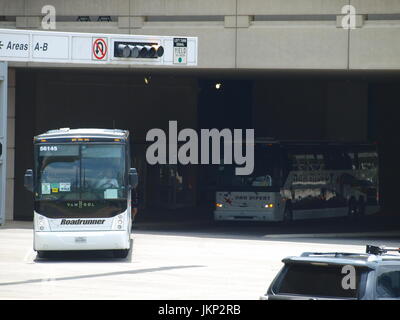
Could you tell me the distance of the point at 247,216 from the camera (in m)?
33.3

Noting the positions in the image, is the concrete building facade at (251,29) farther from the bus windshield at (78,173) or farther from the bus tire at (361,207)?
the bus windshield at (78,173)

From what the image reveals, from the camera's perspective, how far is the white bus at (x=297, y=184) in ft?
110

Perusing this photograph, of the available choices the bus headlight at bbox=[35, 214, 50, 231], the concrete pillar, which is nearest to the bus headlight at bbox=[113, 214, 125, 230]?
the bus headlight at bbox=[35, 214, 50, 231]

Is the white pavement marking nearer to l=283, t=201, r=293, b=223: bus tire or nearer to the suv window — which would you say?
l=283, t=201, r=293, b=223: bus tire

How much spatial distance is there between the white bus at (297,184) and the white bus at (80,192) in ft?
39.8

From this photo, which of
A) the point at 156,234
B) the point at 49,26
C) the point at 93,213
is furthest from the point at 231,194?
the point at 93,213

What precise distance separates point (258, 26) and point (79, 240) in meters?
11.0

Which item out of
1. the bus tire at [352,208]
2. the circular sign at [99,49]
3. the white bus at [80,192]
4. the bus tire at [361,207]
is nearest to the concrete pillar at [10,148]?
the circular sign at [99,49]

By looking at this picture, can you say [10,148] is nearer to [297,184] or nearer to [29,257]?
Result: [29,257]

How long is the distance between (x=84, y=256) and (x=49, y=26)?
9.66 metres

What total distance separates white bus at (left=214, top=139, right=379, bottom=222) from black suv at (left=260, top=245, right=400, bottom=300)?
23.2 meters

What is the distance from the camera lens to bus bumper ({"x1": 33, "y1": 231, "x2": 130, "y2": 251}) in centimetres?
2134

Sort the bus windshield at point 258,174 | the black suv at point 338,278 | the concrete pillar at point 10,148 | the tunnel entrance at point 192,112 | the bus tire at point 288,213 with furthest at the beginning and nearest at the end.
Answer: the tunnel entrance at point 192,112 < the bus tire at point 288,213 < the bus windshield at point 258,174 < the concrete pillar at point 10,148 < the black suv at point 338,278

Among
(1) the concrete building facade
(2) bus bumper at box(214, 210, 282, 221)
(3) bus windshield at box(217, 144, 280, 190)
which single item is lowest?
(2) bus bumper at box(214, 210, 282, 221)
